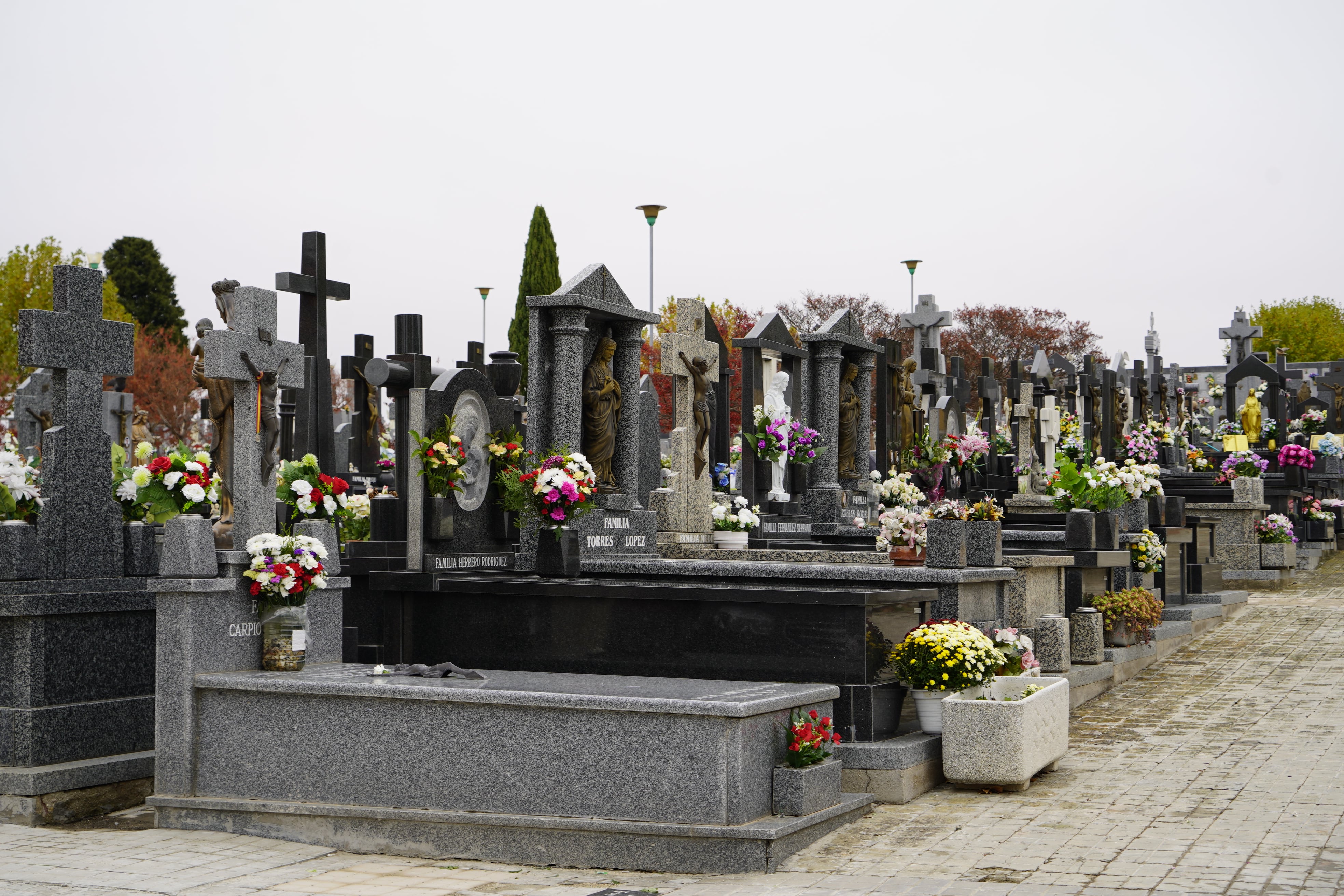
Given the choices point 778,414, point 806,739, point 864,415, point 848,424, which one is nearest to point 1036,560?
point 806,739

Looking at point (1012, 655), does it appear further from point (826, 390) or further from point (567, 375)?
point (826, 390)

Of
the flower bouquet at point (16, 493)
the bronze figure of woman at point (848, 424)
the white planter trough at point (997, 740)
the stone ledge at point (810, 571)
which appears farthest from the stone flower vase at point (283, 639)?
the bronze figure of woman at point (848, 424)

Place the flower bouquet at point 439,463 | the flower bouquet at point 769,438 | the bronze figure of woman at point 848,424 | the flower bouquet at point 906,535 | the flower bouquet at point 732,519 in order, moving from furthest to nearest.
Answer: the bronze figure of woman at point 848,424
the flower bouquet at point 769,438
the flower bouquet at point 732,519
the flower bouquet at point 439,463
the flower bouquet at point 906,535

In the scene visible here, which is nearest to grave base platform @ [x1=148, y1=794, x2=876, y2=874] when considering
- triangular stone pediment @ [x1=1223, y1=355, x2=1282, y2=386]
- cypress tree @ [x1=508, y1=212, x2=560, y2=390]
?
triangular stone pediment @ [x1=1223, y1=355, x2=1282, y2=386]

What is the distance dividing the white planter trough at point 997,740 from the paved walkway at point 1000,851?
5.1 inches

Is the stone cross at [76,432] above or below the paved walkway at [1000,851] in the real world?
above

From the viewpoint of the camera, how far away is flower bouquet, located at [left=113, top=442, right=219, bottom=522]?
320 inches

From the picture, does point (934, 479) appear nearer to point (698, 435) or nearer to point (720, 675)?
point (698, 435)

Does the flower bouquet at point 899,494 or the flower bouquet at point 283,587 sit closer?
the flower bouquet at point 283,587

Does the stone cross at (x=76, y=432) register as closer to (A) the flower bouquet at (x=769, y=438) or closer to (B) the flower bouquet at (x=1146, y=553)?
(A) the flower bouquet at (x=769, y=438)

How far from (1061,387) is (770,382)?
13.8 meters

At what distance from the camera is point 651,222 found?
27.0 metres

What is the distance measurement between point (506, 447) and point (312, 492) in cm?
265

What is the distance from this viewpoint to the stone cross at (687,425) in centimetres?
1395
